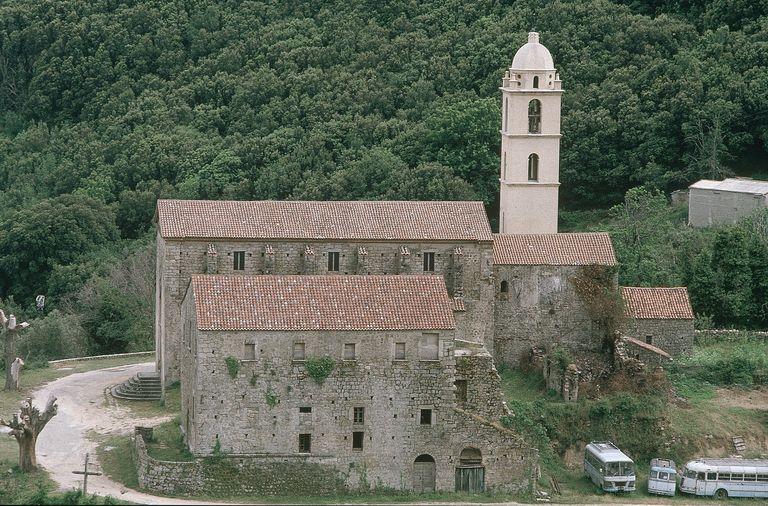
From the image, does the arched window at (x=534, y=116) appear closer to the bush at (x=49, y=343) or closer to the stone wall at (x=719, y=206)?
the stone wall at (x=719, y=206)

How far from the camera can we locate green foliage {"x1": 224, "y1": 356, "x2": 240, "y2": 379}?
68938mm

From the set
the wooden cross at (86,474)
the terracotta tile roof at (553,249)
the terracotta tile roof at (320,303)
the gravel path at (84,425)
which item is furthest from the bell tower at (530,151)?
the wooden cross at (86,474)

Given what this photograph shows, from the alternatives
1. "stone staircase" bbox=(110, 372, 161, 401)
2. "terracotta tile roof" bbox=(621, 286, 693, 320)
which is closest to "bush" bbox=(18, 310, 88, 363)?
"stone staircase" bbox=(110, 372, 161, 401)

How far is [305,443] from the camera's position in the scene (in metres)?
69.9

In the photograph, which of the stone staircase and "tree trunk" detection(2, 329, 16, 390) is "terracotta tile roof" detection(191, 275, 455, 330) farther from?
"tree trunk" detection(2, 329, 16, 390)

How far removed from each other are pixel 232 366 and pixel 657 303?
19.4m

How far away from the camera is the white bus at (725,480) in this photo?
234 ft

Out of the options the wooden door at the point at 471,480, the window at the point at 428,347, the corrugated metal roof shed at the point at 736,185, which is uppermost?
the corrugated metal roof shed at the point at 736,185

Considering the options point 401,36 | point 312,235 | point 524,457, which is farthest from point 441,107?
point 524,457

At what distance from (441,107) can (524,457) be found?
41670mm

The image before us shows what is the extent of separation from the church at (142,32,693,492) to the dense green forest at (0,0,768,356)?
9.72m

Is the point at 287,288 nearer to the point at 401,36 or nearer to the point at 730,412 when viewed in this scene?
the point at 730,412

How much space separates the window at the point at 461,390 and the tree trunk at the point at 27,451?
48.6 ft

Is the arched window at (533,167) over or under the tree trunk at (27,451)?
over
